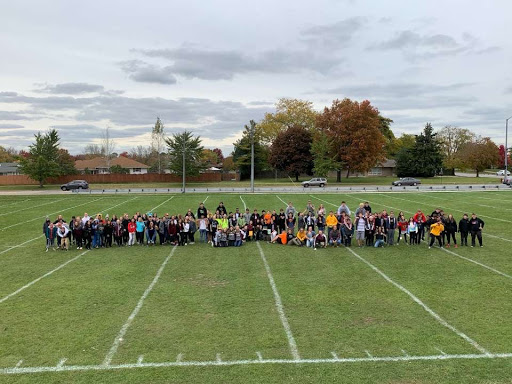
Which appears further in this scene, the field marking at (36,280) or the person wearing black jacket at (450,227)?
the person wearing black jacket at (450,227)

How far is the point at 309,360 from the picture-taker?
781 cm

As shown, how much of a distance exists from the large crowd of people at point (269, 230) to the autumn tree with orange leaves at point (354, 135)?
155 feet

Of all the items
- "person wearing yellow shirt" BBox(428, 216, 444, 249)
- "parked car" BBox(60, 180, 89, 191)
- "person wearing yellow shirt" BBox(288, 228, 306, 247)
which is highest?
"parked car" BBox(60, 180, 89, 191)

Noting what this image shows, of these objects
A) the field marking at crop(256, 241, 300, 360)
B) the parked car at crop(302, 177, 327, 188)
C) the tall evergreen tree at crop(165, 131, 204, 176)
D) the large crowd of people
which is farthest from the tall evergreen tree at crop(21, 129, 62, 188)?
the field marking at crop(256, 241, 300, 360)

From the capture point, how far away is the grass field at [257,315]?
24.7 feet

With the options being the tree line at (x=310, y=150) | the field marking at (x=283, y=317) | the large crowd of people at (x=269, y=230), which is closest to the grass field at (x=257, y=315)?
the field marking at (x=283, y=317)

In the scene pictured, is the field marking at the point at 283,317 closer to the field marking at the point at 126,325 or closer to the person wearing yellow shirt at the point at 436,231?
the field marking at the point at 126,325

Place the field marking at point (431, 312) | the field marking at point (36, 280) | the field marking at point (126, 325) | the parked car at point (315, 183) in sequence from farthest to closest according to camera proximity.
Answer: the parked car at point (315, 183) → the field marking at point (36, 280) → the field marking at point (431, 312) → the field marking at point (126, 325)

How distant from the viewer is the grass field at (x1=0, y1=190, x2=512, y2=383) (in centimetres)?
754

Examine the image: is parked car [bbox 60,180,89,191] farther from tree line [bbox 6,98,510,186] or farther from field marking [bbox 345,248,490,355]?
field marking [bbox 345,248,490,355]

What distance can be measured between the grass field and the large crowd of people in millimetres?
672

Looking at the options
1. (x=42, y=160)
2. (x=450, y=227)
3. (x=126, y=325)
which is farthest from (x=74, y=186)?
(x=126, y=325)

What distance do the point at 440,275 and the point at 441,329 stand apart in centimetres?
455

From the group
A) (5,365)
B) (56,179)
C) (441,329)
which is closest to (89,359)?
(5,365)
